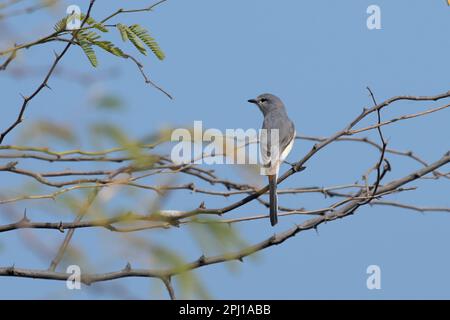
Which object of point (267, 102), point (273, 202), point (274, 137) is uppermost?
point (267, 102)

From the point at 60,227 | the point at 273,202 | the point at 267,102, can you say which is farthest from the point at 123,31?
the point at 267,102

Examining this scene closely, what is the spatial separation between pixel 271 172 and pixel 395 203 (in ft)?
3.65

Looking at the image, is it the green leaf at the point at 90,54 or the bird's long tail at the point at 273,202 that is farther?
the bird's long tail at the point at 273,202

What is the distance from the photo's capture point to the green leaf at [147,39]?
10.6ft

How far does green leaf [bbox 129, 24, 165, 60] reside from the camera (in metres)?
3.23

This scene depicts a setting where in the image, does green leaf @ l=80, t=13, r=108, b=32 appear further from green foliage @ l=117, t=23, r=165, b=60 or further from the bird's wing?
the bird's wing

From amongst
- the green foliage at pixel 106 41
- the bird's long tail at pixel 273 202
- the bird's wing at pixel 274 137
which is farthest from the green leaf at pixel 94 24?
the bird's wing at pixel 274 137

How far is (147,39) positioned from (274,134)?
3.81 m

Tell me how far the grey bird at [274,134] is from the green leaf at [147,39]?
1.88m

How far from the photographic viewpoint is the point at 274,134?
6957mm

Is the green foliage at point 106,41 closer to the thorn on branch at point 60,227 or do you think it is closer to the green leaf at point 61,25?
the green leaf at point 61,25

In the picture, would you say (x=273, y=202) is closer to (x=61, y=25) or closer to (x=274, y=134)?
(x=61, y=25)

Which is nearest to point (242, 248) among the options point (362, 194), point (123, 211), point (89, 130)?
point (123, 211)
